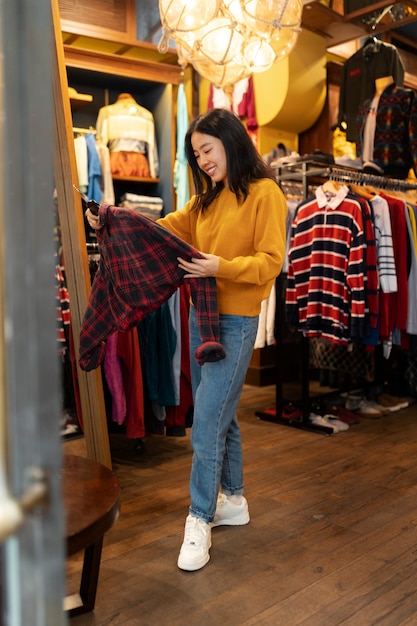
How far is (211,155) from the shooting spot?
190cm

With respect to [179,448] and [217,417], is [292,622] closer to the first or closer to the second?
[217,417]

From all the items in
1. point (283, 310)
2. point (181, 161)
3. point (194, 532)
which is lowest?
point (194, 532)

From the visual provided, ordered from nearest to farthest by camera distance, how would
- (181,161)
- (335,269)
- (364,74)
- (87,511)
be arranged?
(87,511)
(335,269)
(364,74)
(181,161)

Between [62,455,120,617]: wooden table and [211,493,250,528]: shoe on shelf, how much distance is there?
658mm

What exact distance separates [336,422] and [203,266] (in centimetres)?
210

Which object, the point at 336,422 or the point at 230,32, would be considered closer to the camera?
the point at 230,32

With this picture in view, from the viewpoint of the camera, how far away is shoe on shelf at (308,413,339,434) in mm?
3480

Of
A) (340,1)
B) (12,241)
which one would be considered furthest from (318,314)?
(12,241)

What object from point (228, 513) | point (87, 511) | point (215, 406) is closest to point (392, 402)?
→ point (228, 513)

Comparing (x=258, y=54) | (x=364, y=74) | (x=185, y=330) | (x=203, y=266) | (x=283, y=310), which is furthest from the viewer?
(x=364, y=74)

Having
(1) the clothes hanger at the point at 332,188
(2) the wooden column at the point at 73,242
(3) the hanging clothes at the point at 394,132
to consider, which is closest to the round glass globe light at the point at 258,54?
(1) the clothes hanger at the point at 332,188

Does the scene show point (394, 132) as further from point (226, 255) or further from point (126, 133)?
point (226, 255)

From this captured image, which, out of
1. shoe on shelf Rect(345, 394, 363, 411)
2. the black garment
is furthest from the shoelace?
the black garment

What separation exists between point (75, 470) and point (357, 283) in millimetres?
2228
